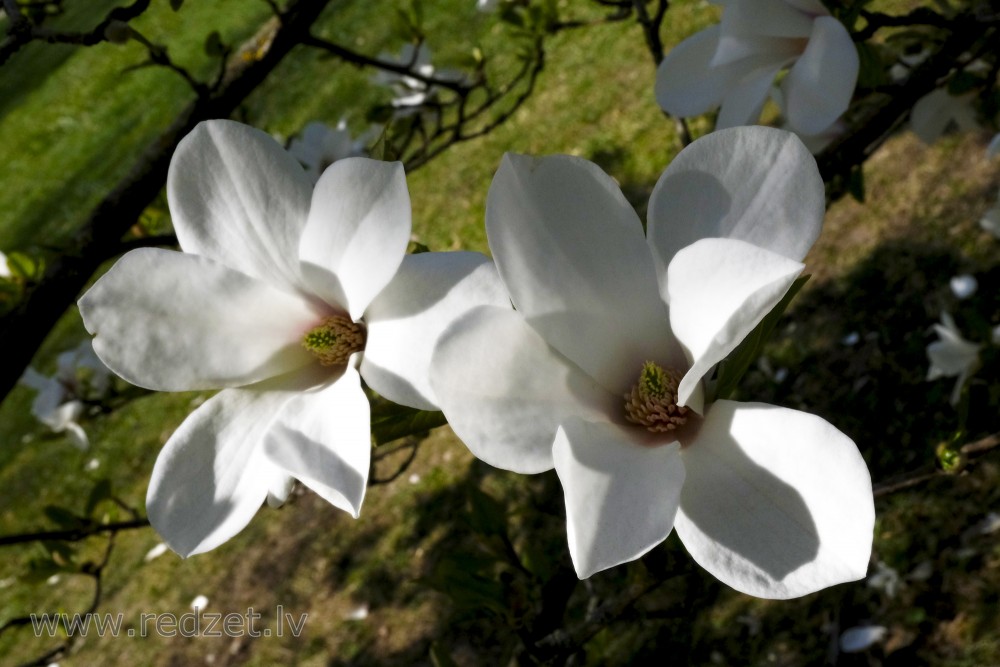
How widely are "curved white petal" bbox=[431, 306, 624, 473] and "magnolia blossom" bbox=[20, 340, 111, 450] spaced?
1404mm

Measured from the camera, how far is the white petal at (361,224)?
51 centimetres

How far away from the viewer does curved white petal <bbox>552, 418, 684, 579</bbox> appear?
44 cm

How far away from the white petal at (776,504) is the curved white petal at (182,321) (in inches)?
11.9

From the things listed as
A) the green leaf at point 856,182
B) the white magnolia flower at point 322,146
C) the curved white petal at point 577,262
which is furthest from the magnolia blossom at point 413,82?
the curved white petal at point 577,262

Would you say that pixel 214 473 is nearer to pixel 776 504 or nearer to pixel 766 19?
pixel 776 504

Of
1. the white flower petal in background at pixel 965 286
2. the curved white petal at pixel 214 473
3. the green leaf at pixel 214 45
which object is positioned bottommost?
the white flower petal in background at pixel 965 286

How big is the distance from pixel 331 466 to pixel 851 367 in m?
2.32

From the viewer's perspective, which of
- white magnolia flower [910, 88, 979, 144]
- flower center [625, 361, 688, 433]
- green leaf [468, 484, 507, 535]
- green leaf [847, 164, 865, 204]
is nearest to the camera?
flower center [625, 361, 688, 433]

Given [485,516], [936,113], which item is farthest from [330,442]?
[936,113]

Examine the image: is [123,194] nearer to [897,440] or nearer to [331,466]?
[331,466]

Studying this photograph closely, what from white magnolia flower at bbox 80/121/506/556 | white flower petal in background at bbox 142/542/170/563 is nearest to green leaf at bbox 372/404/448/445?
white magnolia flower at bbox 80/121/506/556

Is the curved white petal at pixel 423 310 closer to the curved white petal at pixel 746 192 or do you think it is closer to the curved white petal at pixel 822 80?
the curved white petal at pixel 746 192

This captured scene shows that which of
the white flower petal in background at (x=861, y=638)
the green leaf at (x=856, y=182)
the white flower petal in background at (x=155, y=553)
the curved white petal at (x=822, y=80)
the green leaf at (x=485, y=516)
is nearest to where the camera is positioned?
the curved white petal at (x=822, y=80)

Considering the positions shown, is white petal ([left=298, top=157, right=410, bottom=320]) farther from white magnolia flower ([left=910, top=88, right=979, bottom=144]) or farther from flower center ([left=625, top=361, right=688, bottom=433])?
white magnolia flower ([left=910, top=88, right=979, bottom=144])
